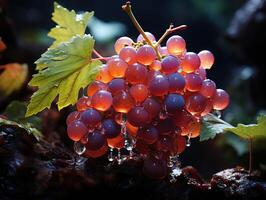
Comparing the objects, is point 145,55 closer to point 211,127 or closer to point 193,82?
point 193,82

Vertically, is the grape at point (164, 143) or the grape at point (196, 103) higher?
the grape at point (196, 103)

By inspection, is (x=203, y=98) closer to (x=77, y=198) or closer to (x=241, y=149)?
(x=77, y=198)

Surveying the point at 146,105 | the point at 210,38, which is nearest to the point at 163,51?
the point at 146,105

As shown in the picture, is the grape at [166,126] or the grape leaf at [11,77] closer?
the grape at [166,126]

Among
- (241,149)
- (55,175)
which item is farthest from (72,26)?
(241,149)

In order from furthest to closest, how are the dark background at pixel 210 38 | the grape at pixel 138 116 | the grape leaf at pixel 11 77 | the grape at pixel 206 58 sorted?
the dark background at pixel 210 38 → the grape leaf at pixel 11 77 → the grape at pixel 206 58 → the grape at pixel 138 116

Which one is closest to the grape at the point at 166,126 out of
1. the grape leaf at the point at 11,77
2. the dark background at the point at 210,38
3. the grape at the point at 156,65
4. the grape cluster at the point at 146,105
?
the grape cluster at the point at 146,105

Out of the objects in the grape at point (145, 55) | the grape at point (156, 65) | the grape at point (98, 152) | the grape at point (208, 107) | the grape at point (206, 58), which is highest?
the grape at point (206, 58)

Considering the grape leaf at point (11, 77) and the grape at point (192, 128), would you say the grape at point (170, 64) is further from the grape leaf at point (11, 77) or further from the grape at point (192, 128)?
the grape leaf at point (11, 77)

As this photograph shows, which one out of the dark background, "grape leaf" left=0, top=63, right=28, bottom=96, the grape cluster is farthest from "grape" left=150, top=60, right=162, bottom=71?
"grape leaf" left=0, top=63, right=28, bottom=96
